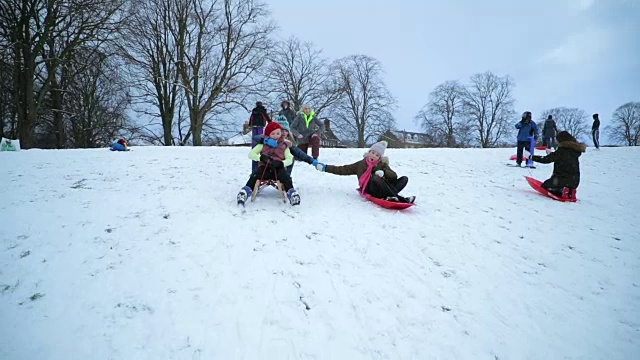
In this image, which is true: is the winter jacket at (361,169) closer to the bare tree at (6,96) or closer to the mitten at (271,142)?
the mitten at (271,142)

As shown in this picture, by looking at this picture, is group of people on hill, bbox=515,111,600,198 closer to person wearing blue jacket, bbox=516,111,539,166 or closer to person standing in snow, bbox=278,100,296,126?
person wearing blue jacket, bbox=516,111,539,166

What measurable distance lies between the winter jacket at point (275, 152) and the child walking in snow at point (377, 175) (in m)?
0.59

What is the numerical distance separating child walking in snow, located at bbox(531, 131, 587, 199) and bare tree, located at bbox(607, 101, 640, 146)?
172 feet

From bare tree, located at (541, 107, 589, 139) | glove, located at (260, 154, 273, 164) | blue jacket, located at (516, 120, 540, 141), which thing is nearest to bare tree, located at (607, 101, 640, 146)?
bare tree, located at (541, 107, 589, 139)

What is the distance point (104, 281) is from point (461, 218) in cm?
515

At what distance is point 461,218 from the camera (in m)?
5.12

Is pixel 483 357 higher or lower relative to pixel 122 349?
lower

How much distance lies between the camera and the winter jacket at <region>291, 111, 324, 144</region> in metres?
9.40

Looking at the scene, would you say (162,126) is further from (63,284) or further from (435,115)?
(435,115)

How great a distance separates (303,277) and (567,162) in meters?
6.56

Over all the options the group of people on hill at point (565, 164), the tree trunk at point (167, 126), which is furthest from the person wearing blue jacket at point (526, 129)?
the tree trunk at point (167, 126)

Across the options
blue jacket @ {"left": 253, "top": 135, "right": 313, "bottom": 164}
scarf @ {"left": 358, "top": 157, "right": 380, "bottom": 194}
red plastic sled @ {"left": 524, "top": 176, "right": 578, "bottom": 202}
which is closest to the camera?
blue jacket @ {"left": 253, "top": 135, "right": 313, "bottom": 164}

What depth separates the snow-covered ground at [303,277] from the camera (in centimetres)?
240

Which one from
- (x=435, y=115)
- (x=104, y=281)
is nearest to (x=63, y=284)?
(x=104, y=281)
